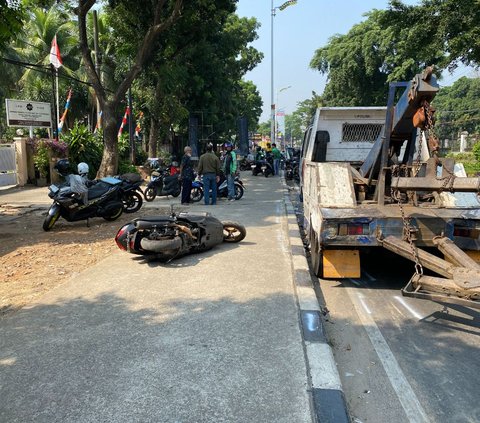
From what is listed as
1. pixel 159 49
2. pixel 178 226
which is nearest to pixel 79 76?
pixel 159 49

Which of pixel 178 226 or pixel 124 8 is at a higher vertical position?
pixel 124 8

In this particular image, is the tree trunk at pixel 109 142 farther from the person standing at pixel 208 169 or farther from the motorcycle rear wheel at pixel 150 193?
the person standing at pixel 208 169

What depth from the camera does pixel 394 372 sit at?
11.7 ft

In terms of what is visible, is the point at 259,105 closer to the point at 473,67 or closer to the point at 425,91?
the point at 473,67

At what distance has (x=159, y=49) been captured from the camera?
17.3 m

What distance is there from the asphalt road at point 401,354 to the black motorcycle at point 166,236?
1.92 meters

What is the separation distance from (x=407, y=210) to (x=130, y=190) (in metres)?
6.56

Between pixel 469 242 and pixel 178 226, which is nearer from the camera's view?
pixel 469 242

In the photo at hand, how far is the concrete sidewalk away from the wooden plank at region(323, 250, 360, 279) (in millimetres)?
473

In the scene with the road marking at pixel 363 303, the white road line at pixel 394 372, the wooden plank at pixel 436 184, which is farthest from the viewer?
the road marking at pixel 363 303

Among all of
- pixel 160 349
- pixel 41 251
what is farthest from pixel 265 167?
pixel 160 349

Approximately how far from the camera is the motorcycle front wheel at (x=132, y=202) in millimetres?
10736

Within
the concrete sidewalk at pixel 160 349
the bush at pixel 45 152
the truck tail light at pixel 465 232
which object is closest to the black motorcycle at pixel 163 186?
the bush at pixel 45 152

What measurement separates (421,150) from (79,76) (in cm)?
2965
